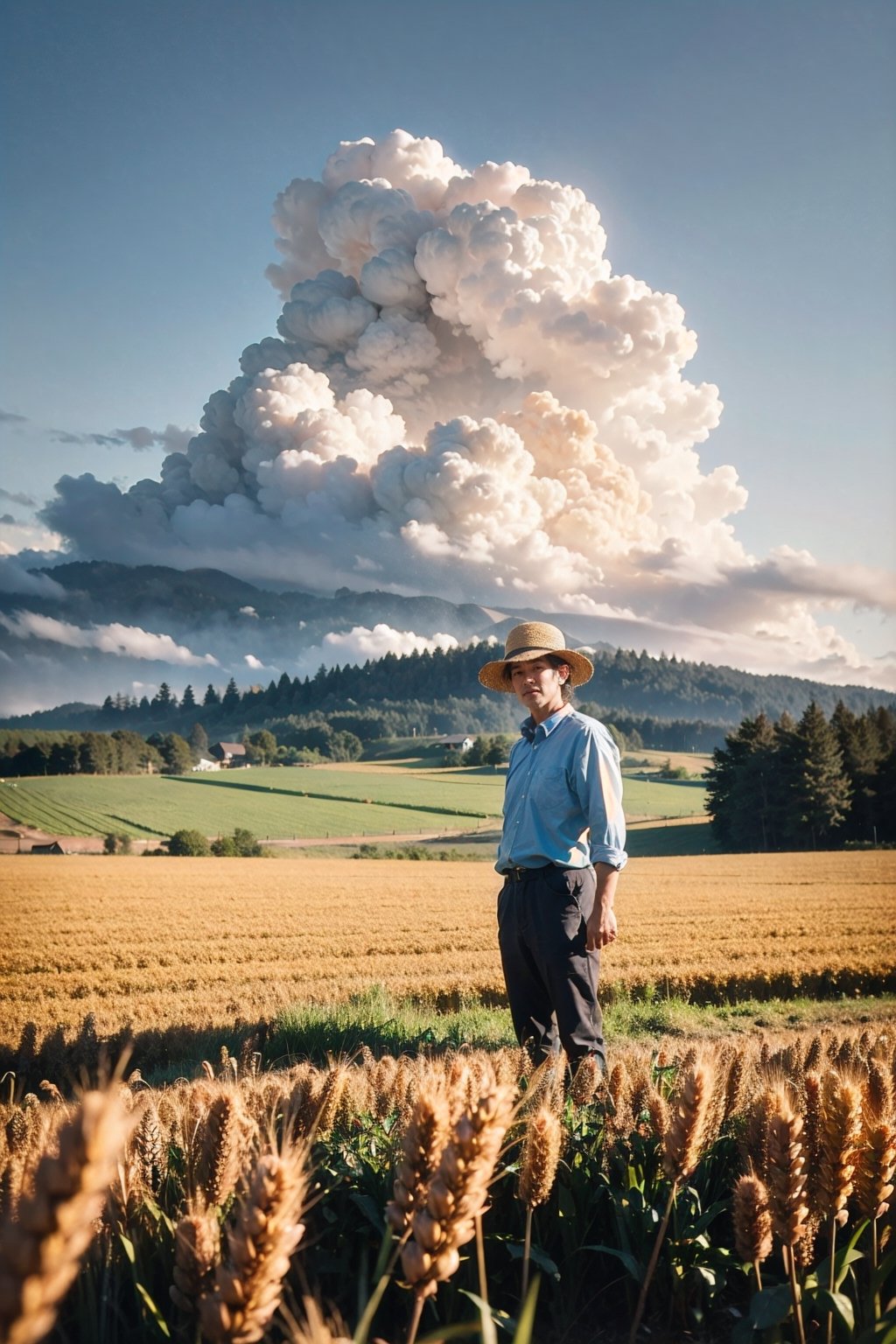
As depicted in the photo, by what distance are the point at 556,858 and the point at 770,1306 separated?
2965mm

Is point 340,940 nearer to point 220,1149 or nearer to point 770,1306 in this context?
point 770,1306

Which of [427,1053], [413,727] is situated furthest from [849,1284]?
[413,727]

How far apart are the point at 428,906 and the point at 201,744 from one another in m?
89.6

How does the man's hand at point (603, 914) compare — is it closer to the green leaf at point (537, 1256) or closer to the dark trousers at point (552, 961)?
the dark trousers at point (552, 961)

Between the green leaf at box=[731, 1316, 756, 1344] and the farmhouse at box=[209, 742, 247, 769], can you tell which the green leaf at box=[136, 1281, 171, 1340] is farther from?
the farmhouse at box=[209, 742, 247, 769]

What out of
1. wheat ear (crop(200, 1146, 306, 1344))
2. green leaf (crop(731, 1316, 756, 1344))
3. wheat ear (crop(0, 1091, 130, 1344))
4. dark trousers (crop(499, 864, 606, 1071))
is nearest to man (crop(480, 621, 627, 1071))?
dark trousers (crop(499, 864, 606, 1071))

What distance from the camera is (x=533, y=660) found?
17.3ft

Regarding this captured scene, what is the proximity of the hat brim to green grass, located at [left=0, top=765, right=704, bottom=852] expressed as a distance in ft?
157

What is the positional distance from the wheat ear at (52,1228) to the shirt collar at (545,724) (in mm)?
4518

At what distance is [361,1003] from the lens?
9961mm

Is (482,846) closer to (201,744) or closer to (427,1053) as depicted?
(427,1053)

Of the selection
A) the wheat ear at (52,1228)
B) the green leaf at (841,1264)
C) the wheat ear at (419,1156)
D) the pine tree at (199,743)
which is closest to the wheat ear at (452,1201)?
the wheat ear at (419,1156)

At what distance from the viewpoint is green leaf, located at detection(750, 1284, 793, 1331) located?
1.95 m

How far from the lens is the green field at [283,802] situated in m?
54.5
